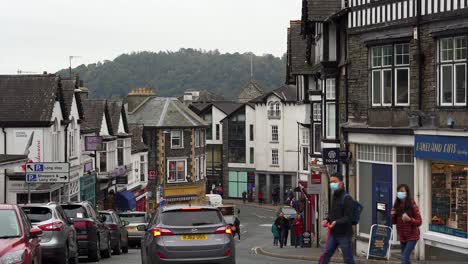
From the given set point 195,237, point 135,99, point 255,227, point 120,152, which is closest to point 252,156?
point 135,99

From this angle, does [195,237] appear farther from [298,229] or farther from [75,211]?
[298,229]

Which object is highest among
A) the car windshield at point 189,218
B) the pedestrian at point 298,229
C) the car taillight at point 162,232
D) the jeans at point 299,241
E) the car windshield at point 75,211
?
the car windshield at point 189,218

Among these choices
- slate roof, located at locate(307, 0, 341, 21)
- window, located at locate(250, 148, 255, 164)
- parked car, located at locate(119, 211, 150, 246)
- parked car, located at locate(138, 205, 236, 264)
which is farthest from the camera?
window, located at locate(250, 148, 255, 164)

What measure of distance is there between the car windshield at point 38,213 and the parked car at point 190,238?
10.7 ft

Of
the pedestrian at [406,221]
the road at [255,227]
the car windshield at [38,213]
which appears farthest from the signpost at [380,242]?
the road at [255,227]

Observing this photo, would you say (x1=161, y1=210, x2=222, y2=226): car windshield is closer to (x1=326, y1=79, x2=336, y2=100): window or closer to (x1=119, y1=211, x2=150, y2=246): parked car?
(x1=326, y1=79, x2=336, y2=100): window

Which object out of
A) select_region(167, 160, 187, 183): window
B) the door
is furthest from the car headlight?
select_region(167, 160, 187, 183): window

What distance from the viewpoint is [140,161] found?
68188 millimetres

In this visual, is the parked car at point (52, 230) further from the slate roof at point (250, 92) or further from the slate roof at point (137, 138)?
the slate roof at point (250, 92)

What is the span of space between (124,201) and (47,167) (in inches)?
1021

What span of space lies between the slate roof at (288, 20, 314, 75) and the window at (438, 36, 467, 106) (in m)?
18.8

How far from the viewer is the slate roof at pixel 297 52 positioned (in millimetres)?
41562

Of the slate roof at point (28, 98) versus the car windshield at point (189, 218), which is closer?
the car windshield at point (189, 218)

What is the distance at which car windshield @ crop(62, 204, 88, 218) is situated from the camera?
23.0 metres
